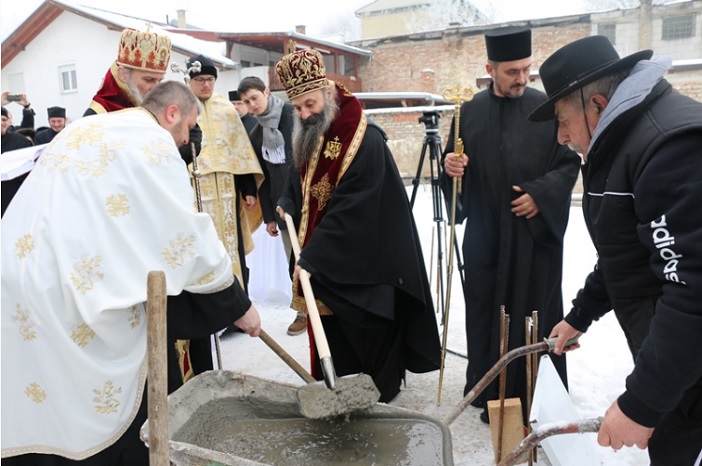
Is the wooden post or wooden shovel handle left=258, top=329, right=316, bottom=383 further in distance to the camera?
wooden shovel handle left=258, top=329, right=316, bottom=383

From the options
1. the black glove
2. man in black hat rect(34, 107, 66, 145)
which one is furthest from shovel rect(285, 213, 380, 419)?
→ man in black hat rect(34, 107, 66, 145)

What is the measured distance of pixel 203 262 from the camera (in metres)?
2.25

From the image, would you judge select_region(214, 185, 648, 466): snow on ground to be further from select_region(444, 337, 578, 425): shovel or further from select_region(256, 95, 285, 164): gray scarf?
select_region(256, 95, 285, 164): gray scarf

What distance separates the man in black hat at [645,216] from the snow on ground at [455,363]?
767mm

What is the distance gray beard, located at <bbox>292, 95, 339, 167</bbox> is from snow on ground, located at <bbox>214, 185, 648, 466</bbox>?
52.0 inches

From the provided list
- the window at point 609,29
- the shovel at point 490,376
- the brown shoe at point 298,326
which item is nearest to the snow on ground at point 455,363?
the brown shoe at point 298,326

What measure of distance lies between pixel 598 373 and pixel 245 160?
9.66 ft

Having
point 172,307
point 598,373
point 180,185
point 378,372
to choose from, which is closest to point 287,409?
point 172,307

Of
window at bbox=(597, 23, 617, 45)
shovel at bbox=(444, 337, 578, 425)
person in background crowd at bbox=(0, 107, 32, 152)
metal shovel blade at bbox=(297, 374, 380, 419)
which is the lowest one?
metal shovel blade at bbox=(297, 374, 380, 419)

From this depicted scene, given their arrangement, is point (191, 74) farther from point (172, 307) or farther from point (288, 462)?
point (288, 462)

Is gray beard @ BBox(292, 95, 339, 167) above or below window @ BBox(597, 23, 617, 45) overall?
below

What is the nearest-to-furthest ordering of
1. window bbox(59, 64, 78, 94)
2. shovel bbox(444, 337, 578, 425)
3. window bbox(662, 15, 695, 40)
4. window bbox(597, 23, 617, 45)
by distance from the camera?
shovel bbox(444, 337, 578, 425) < window bbox(59, 64, 78, 94) < window bbox(597, 23, 617, 45) < window bbox(662, 15, 695, 40)

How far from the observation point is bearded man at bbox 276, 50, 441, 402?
337 cm

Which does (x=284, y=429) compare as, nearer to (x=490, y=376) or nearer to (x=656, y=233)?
(x=490, y=376)
